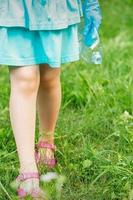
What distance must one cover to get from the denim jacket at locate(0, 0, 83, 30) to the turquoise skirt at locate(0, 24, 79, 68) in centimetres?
3

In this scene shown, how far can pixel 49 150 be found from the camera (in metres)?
3.24

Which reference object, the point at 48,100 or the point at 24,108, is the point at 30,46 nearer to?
the point at 24,108

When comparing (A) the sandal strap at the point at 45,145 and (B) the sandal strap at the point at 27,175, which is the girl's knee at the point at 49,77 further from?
(B) the sandal strap at the point at 27,175

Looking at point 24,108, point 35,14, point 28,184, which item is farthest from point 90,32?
point 28,184

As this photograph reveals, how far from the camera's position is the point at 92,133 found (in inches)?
140

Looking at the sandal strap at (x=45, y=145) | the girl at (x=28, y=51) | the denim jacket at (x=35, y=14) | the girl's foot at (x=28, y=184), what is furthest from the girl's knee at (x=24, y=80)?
the sandal strap at (x=45, y=145)

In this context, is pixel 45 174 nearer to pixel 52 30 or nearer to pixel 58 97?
pixel 58 97

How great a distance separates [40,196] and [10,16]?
75 cm

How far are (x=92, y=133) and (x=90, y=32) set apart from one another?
654 millimetres

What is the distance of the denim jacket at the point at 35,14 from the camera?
2.77 metres

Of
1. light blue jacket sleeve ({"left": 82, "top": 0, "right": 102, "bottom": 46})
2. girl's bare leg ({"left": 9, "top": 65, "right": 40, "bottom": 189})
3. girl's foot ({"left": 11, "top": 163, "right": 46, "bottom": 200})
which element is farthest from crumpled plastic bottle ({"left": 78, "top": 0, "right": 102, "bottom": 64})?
girl's foot ({"left": 11, "top": 163, "right": 46, "bottom": 200})

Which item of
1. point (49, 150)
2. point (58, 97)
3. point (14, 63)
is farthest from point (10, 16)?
point (49, 150)

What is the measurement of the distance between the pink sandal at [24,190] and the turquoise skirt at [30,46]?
1.57ft

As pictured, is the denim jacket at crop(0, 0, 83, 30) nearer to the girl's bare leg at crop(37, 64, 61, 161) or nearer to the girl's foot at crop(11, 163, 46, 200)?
the girl's bare leg at crop(37, 64, 61, 161)
